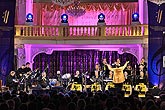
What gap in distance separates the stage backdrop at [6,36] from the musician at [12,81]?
36.4 inches

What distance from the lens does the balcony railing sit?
2231 centimetres

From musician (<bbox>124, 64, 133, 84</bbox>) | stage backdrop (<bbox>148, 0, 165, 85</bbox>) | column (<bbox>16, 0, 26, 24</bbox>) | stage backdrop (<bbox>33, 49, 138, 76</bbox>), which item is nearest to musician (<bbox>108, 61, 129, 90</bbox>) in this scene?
musician (<bbox>124, 64, 133, 84</bbox>)

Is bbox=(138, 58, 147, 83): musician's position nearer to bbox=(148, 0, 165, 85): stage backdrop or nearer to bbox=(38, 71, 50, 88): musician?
bbox=(148, 0, 165, 85): stage backdrop

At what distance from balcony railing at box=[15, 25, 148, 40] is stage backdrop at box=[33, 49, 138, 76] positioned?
1.96m

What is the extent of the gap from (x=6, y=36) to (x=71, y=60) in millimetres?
4887

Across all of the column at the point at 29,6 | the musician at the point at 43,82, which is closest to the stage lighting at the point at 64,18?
the column at the point at 29,6

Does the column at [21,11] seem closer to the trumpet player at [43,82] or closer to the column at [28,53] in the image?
the column at [28,53]

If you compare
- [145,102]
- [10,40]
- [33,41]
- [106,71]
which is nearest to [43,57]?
[33,41]

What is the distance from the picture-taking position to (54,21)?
83.3ft

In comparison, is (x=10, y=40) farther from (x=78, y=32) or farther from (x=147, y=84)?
(x=147, y=84)

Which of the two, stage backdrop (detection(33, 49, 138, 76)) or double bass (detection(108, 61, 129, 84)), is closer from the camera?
double bass (detection(108, 61, 129, 84))

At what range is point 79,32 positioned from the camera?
22.7m

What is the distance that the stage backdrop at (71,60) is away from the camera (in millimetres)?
24203

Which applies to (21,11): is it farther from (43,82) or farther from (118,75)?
(118,75)
